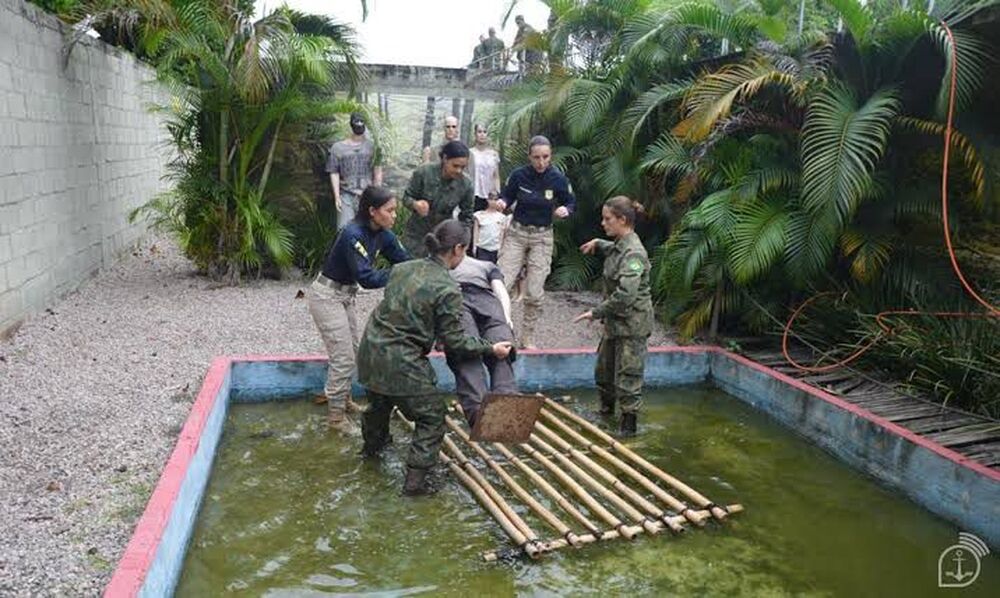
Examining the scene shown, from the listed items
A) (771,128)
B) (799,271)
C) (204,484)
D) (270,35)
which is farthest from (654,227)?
(204,484)

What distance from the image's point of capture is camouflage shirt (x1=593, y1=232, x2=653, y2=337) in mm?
4922

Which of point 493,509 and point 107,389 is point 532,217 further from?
point 107,389

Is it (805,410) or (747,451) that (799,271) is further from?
(747,451)

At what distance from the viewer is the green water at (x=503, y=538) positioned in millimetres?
3471

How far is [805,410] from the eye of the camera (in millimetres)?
5465

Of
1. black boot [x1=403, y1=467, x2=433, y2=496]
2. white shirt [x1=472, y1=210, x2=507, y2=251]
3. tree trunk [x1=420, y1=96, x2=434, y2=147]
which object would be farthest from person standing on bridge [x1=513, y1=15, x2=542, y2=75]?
black boot [x1=403, y1=467, x2=433, y2=496]

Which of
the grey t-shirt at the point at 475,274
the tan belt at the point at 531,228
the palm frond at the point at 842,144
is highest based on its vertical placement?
the palm frond at the point at 842,144

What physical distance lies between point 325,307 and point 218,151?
4376mm

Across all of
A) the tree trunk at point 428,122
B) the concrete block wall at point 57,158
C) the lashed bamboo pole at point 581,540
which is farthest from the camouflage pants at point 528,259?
the tree trunk at point 428,122

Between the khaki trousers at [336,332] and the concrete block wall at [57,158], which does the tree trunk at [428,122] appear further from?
the khaki trousers at [336,332]

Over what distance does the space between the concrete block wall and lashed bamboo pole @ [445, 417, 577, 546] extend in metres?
3.69

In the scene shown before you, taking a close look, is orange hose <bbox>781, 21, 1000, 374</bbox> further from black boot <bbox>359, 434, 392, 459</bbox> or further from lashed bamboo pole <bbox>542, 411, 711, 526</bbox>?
black boot <bbox>359, 434, 392, 459</bbox>

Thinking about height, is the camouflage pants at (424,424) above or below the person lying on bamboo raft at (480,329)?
below

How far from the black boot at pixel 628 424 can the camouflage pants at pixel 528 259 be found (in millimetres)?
1515
